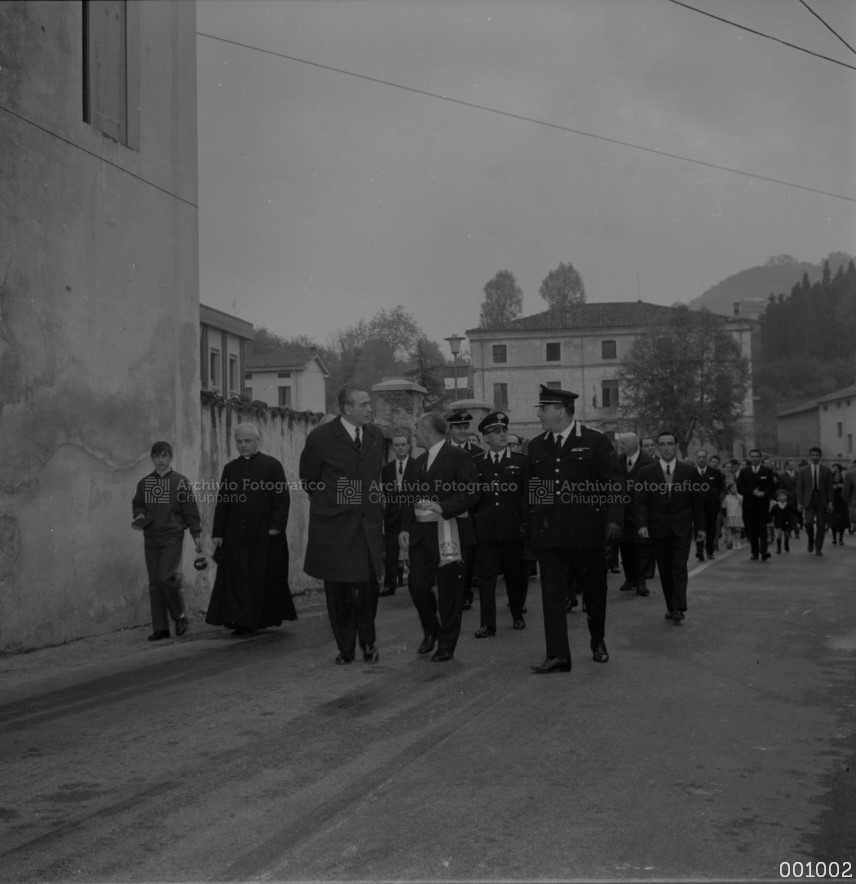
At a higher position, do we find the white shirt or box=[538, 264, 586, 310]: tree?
box=[538, 264, 586, 310]: tree

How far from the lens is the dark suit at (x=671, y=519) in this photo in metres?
10.9

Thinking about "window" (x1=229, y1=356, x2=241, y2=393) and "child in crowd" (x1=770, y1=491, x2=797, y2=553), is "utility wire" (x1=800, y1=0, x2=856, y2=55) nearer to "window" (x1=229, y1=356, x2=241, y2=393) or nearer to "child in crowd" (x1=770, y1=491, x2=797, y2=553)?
"child in crowd" (x1=770, y1=491, x2=797, y2=553)

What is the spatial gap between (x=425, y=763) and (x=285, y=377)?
174ft

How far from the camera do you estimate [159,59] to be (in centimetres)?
1220

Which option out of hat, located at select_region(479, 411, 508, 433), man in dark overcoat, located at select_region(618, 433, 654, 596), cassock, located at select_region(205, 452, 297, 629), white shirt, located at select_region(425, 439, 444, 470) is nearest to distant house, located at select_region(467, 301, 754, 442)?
man in dark overcoat, located at select_region(618, 433, 654, 596)

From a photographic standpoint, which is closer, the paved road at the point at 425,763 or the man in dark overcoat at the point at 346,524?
the paved road at the point at 425,763

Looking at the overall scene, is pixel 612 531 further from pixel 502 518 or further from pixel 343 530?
pixel 502 518

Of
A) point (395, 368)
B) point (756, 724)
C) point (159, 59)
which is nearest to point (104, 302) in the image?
point (159, 59)

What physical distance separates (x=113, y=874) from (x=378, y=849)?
94 cm

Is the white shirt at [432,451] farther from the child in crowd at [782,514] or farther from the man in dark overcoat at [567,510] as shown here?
Answer: the child in crowd at [782,514]

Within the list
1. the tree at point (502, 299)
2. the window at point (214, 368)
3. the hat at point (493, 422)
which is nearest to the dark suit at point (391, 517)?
the hat at point (493, 422)

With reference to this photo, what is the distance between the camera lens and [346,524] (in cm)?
820

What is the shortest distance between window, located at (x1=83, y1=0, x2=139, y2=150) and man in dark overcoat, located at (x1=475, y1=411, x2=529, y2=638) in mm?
4956

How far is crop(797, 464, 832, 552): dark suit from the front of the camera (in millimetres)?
21719
